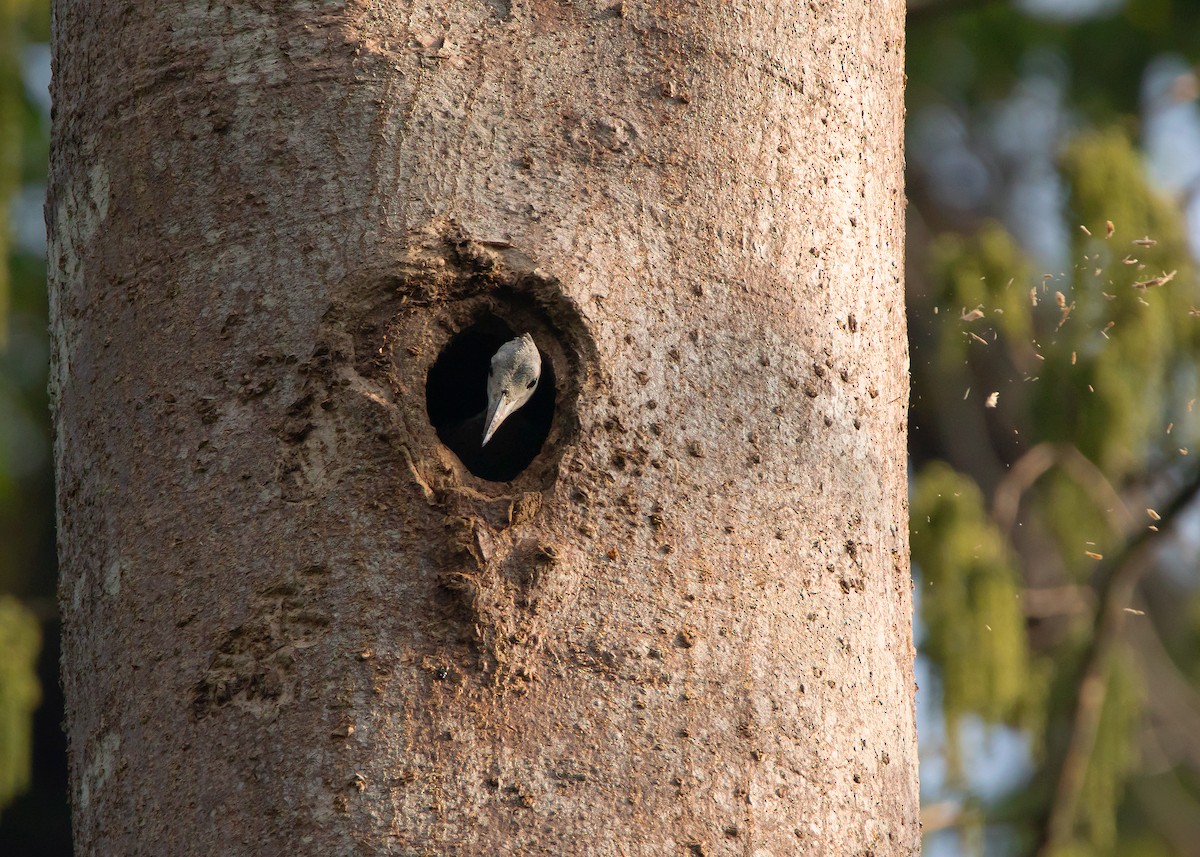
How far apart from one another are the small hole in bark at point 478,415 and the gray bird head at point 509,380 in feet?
0.18

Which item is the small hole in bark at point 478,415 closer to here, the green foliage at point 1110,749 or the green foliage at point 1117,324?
the green foliage at point 1117,324

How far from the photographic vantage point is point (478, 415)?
3076mm

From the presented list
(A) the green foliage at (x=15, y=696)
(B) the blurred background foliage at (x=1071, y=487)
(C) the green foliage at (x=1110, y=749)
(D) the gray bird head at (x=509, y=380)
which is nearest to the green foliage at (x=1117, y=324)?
(B) the blurred background foliage at (x=1071, y=487)

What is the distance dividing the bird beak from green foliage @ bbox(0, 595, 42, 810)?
7.34ft

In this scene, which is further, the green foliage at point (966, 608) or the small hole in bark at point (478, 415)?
the green foliage at point (966, 608)

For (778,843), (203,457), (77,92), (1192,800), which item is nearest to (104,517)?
(203,457)

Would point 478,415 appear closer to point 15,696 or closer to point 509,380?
point 509,380

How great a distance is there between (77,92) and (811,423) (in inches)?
47.4

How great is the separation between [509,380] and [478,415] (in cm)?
62

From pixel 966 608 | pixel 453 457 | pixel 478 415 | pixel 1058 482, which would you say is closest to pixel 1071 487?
pixel 1058 482

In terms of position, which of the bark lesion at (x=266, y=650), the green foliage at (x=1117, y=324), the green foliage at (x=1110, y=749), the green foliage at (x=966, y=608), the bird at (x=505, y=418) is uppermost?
the green foliage at (x=1117, y=324)

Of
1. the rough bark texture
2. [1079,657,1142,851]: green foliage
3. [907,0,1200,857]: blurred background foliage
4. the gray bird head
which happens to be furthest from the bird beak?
[1079,657,1142,851]: green foliage

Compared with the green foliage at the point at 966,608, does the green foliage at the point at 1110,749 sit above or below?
below

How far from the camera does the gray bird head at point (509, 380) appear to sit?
2326 mm
